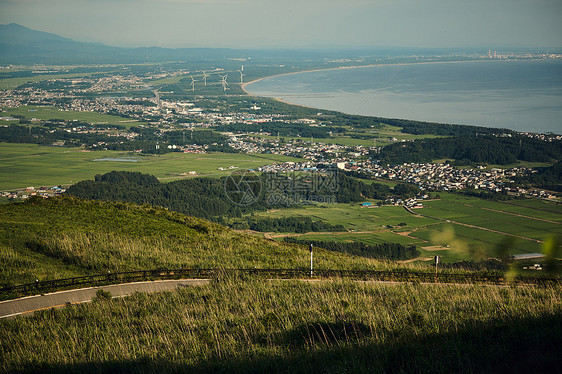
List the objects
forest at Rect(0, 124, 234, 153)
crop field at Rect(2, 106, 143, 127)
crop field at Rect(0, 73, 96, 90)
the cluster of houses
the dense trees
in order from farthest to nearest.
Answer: crop field at Rect(0, 73, 96, 90), crop field at Rect(2, 106, 143, 127), forest at Rect(0, 124, 234, 153), the cluster of houses, the dense trees

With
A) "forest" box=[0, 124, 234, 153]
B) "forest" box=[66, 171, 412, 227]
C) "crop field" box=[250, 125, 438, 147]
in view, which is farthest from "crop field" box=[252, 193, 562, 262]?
"forest" box=[0, 124, 234, 153]

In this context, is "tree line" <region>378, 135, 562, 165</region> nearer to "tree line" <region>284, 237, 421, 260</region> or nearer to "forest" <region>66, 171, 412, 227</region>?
"forest" <region>66, 171, 412, 227</region>

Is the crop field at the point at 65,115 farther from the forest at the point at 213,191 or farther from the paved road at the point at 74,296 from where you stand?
the paved road at the point at 74,296

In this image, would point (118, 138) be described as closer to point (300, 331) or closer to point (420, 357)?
point (300, 331)

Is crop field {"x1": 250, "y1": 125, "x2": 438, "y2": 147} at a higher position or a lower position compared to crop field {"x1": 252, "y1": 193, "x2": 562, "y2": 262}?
higher

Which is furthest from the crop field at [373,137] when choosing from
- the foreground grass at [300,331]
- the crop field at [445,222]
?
the foreground grass at [300,331]

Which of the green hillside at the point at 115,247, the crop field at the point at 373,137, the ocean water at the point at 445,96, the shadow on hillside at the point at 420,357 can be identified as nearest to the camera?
the shadow on hillside at the point at 420,357
